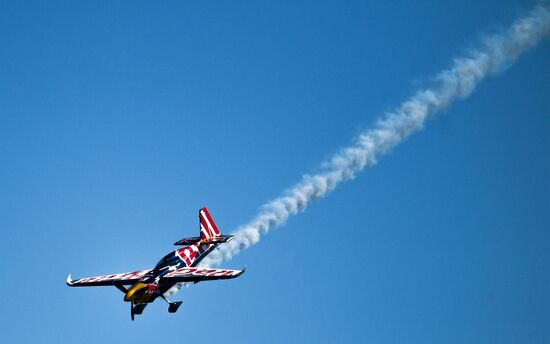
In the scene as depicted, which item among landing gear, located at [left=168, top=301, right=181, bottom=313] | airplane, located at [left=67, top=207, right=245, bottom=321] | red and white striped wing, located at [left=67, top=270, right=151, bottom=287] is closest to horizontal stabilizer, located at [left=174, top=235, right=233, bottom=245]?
airplane, located at [left=67, top=207, right=245, bottom=321]

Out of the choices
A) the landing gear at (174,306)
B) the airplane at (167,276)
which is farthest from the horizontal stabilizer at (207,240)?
the landing gear at (174,306)

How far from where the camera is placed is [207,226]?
8269 centimetres

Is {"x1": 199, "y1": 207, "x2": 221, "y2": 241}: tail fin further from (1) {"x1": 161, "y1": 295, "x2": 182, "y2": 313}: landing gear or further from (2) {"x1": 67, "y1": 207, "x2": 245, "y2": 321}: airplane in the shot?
(1) {"x1": 161, "y1": 295, "x2": 182, "y2": 313}: landing gear

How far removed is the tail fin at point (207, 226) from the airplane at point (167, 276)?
0.45 metres

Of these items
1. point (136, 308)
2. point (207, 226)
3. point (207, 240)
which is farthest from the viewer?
point (207, 226)

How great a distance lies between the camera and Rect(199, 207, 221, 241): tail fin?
3211 inches

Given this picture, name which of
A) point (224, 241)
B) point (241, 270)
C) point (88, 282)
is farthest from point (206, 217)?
point (241, 270)

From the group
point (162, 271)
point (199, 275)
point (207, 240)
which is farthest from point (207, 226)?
point (199, 275)

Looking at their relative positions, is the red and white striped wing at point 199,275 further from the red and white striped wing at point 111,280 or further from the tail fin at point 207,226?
the tail fin at point 207,226

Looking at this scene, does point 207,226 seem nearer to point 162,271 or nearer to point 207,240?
point 207,240

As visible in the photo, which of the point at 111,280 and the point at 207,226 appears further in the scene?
the point at 207,226

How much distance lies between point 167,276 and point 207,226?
647 inches

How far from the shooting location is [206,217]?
8369 cm

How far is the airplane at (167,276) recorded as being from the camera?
64.1m
